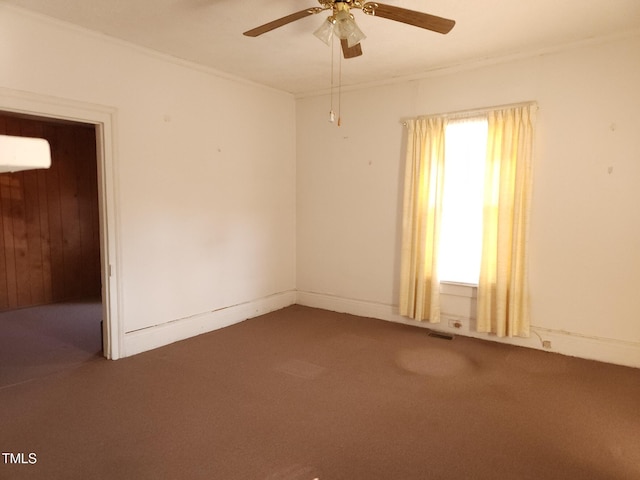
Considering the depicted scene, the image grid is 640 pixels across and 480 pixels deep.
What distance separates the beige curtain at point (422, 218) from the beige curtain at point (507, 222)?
0.49 metres

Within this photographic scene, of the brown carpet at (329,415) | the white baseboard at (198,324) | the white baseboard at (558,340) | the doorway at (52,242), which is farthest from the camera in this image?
the doorway at (52,242)

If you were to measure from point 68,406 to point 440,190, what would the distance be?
3.66m

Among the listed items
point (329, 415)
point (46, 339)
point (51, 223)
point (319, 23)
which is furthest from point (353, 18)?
point (51, 223)

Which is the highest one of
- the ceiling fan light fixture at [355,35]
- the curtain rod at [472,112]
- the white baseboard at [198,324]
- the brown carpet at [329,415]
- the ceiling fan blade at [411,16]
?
the ceiling fan blade at [411,16]

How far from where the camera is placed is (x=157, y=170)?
385 centimetres

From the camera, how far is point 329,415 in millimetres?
2678

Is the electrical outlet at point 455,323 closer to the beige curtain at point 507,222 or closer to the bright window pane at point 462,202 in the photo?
the beige curtain at point 507,222

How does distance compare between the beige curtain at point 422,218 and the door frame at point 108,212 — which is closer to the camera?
the door frame at point 108,212

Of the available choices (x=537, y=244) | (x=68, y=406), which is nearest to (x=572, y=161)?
(x=537, y=244)

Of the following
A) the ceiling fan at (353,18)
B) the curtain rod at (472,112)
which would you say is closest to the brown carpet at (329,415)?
the curtain rod at (472,112)

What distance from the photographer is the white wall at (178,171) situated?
3203 millimetres

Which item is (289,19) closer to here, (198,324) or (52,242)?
(198,324)

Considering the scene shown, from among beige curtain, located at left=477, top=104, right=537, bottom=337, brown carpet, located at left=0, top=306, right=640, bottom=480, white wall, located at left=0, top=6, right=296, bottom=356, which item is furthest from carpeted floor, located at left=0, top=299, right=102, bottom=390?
beige curtain, located at left=477, top=104, right=537, bottom=337

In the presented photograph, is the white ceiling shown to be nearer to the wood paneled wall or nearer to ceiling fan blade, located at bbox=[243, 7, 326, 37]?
ceiling fan blade, located at bbox=[243, 7, 326, 37]
